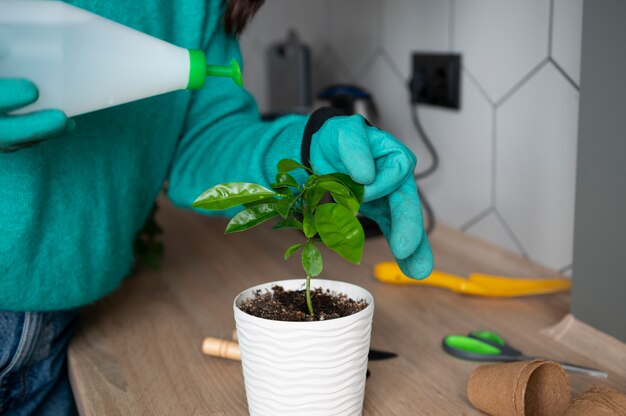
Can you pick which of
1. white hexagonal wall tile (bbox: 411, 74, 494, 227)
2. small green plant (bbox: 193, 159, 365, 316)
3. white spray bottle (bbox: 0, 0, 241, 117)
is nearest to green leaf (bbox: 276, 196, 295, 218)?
small green plant (bbox: 193, 159, 365, 316)

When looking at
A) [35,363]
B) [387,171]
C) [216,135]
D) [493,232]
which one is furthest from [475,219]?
[35,363]

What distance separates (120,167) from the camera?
0.85 m

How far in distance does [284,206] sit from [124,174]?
36 centimetres

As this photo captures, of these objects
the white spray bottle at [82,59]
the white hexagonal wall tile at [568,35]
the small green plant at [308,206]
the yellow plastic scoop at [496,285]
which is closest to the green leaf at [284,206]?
the small green plant at [308,206]

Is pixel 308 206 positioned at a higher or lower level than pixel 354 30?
lower

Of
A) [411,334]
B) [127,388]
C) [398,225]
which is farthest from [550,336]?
[127,388]

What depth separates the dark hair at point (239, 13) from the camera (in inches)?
34.6

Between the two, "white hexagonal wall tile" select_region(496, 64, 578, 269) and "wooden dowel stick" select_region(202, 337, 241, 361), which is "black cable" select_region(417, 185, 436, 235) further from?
"wooden dowel stick" select_region(202, 337, 241, 361)

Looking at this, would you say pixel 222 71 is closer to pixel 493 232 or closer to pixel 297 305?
pixel 297 305

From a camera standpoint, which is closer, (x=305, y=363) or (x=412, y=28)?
(x=305, y=363)

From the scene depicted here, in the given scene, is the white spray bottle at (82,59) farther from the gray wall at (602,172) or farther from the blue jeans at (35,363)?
the gray wall at (602,172)

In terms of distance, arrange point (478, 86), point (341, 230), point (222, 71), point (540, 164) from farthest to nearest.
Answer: point (478, 86) < point (540, 164) < point (222, 71) < point (341, 230)

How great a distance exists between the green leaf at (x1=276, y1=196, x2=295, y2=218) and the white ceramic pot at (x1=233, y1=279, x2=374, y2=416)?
3.5 inches

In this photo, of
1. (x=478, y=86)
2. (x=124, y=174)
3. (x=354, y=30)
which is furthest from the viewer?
(x=354, y=30)
